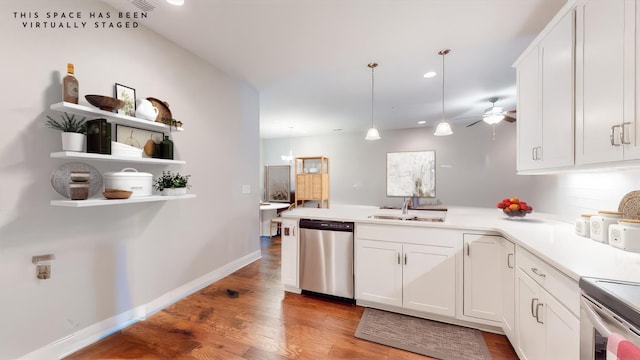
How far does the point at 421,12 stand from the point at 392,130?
461cm

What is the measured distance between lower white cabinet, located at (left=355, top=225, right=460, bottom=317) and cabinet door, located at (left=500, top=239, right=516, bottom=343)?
1.10 ft

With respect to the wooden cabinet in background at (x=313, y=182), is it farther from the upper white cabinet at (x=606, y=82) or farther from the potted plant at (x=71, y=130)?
the upper white cabinet at (x=606, y=82)

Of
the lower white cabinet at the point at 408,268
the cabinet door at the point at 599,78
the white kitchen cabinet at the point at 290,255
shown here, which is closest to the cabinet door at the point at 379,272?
the lower white cabinet at the point at 408,268

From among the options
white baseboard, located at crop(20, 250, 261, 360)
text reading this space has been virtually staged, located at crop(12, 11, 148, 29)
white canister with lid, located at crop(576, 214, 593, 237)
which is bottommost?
white baseboard, located at crop(20, 250, 261, 360)

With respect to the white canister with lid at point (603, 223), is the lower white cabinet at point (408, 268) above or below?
below

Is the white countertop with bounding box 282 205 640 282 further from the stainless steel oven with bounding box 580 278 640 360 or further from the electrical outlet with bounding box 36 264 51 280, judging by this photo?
the electrical outlet with bounding box 36 264 51 280

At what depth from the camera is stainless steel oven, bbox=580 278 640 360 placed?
2.59 ft

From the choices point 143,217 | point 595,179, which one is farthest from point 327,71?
point 595,179

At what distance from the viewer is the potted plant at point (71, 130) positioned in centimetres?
157

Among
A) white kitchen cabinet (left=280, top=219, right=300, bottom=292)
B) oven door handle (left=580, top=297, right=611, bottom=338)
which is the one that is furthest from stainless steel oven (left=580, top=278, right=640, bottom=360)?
white kitchen cabinet (left=280, top=219, right=300, bottom=292)

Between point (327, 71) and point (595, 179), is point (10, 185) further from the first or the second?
point (595, 179)

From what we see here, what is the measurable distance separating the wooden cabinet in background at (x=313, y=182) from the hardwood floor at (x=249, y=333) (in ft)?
12.4

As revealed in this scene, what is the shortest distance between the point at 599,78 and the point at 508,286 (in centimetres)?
149

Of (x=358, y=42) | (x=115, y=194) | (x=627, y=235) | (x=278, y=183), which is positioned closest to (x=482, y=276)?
(x=627, y=235)
